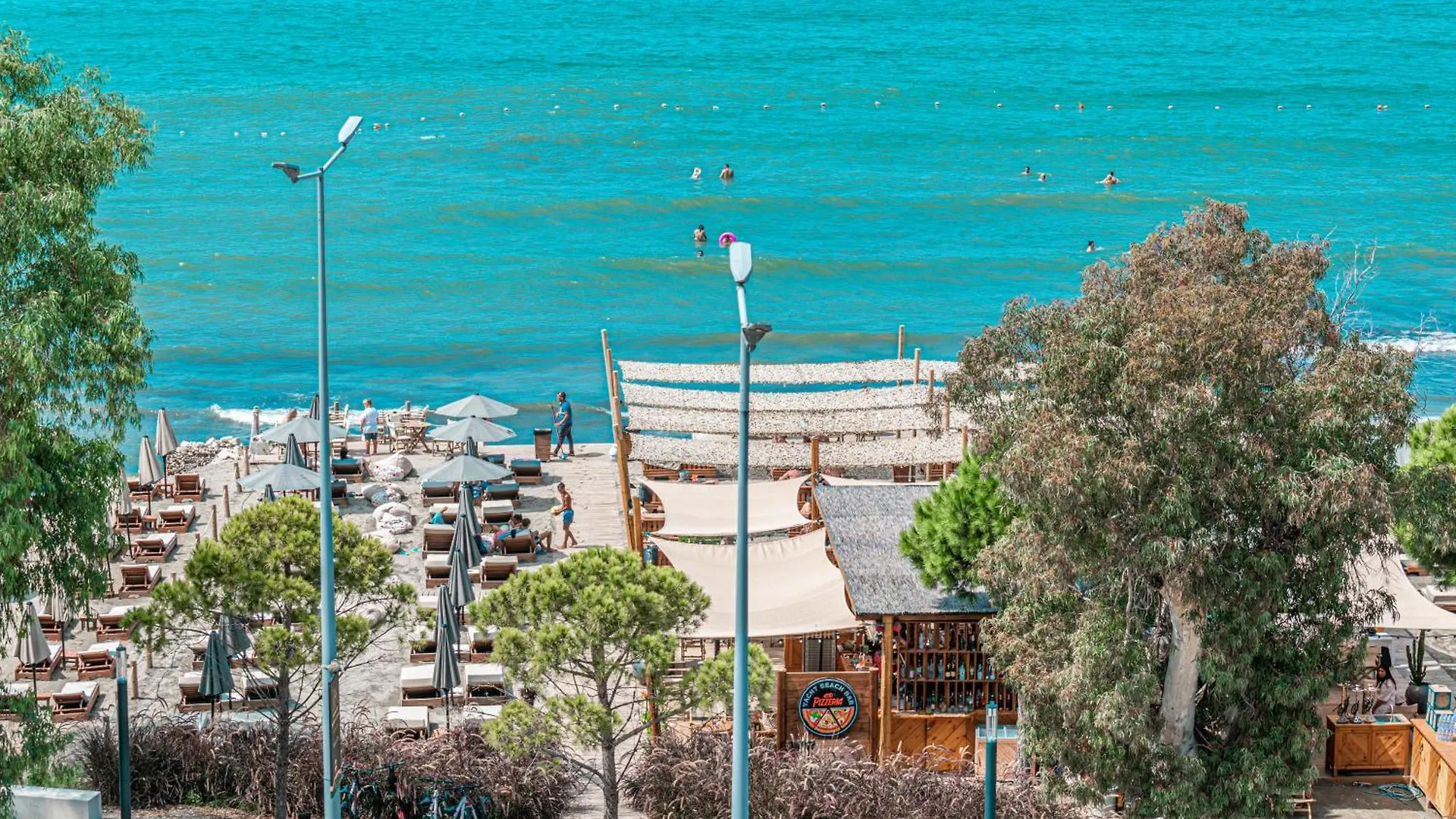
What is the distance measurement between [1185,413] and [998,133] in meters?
83.7

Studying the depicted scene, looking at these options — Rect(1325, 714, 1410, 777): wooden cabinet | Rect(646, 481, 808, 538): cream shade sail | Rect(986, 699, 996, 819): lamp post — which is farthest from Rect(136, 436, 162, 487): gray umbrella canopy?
Rect(1325, 714, 1410, 777): wooden cabinet

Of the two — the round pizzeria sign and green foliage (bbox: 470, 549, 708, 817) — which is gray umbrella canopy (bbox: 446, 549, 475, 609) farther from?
green foliage (bbox: 470, 549, 708, 817)

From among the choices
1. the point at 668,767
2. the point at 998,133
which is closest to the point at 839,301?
the point at 998,133

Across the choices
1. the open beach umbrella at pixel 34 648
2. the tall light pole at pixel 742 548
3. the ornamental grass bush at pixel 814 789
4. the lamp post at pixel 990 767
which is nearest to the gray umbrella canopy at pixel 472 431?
the open beach umbrella at pixel 34 648

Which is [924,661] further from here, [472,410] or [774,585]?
[472,410]

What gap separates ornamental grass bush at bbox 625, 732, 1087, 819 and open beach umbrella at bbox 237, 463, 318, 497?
11519 millimetres

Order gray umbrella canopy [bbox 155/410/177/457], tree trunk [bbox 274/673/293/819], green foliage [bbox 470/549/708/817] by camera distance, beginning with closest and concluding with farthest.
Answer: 1. green foliage [bbox 470/549/708/817]
2. tree trunk [bbox 274/673/293/819]
3. gray umbrella canopy [bbox 155/410/177/457]

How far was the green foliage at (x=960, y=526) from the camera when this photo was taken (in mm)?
19203

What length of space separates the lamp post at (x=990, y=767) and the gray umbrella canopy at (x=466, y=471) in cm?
1406

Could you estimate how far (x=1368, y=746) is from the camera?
66.4ft

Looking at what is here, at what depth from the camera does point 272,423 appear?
4478 centimetres

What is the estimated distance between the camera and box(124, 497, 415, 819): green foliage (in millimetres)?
17859

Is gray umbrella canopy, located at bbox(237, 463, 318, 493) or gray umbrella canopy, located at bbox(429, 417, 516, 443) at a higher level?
gray umbrella canopy, located at bbox(429, 417, 516, 443)

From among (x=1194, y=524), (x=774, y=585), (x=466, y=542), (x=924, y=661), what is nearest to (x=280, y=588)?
(x=774, y=585)
